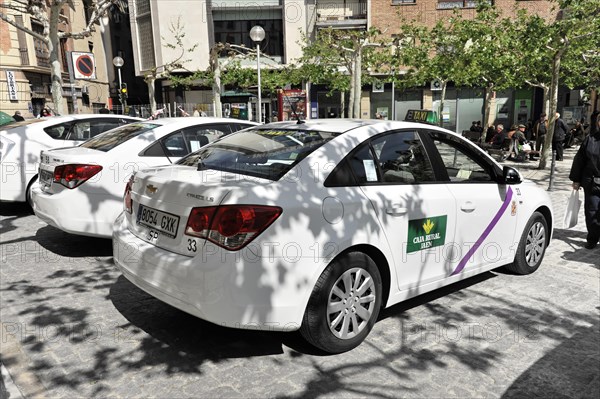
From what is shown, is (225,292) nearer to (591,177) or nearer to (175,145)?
(175,145)

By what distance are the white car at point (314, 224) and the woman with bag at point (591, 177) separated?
2154 mm

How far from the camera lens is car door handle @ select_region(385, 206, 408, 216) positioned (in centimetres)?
358

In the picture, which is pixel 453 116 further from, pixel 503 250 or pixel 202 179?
pixel 202 179

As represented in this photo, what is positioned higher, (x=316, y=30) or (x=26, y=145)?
(x=316, y=30)

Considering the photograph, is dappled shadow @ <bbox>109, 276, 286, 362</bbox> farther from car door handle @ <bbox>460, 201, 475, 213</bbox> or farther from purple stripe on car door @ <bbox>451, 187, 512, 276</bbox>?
car door handle @ <bbox>460, 201, 475, 213</bbox>

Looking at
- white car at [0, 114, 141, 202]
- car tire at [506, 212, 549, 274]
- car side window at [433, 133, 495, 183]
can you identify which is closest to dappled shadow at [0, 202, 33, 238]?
white car at [0, 114, 141, 202]

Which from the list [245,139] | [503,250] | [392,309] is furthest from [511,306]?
[245,139]

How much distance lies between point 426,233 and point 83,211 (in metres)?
3.59

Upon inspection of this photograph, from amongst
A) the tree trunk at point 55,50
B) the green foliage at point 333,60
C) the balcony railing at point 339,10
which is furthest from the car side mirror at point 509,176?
the balcony railing at point 339,10

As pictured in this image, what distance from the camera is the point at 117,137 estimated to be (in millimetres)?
5957

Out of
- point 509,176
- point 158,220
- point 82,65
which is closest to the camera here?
point 158,220

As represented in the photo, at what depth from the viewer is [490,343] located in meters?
3.72

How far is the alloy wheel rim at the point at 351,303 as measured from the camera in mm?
3342

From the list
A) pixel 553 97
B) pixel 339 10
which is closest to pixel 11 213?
pixel 553 97
